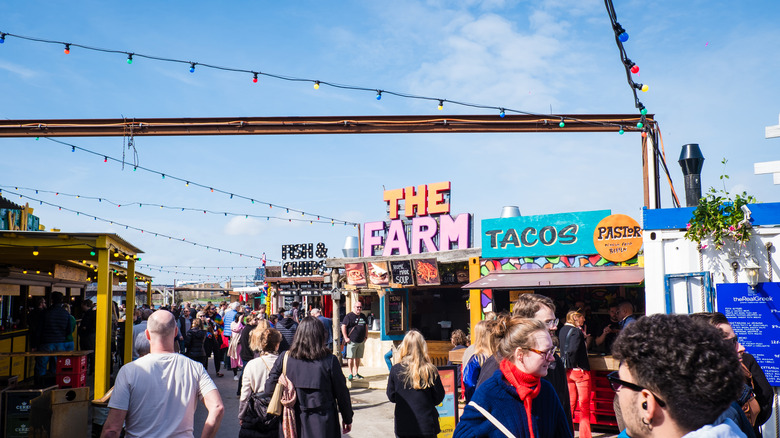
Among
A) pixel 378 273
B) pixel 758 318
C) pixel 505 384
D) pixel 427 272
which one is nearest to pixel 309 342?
pixel 505 384

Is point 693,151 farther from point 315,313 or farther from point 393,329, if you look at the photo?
point 393,329

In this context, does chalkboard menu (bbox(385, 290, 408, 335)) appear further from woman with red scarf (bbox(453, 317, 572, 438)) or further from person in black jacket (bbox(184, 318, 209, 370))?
woman with red scarf (bbox(453, 317, 572, 438))

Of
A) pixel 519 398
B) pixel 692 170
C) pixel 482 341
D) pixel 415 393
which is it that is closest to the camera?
pixel 519 398

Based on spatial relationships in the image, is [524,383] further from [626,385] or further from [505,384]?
[626,385]

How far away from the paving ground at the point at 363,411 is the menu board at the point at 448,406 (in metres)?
1.80

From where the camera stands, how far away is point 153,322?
3.77 meters

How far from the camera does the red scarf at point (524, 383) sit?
118 inches

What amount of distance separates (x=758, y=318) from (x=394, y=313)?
428 inches

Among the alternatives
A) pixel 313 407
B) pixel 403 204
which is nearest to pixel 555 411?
pixel 313 407

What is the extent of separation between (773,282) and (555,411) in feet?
16.6

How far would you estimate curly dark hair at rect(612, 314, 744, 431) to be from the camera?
1.69 metres

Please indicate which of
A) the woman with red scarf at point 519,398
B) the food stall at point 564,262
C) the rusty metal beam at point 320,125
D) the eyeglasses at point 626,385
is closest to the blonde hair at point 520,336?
the woman with red scarf at point 519,398

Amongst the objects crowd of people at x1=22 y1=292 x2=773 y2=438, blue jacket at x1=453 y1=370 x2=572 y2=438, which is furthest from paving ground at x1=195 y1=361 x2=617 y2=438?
blue jacket at x1=453 y1=370 x2=572 y2=438

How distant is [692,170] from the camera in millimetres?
8648
